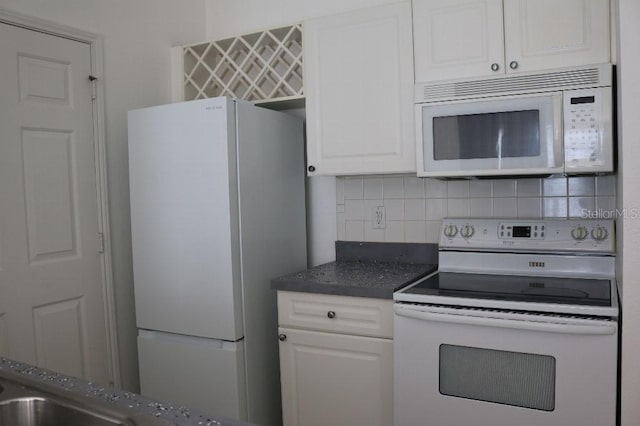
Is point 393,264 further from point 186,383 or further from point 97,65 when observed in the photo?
point 97,65

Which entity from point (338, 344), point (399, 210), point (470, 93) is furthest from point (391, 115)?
point (338, 344)

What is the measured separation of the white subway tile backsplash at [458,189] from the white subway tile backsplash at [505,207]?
0.14 metres

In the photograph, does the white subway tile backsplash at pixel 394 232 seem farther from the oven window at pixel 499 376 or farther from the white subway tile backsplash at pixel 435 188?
the oven window at pixel 499 376

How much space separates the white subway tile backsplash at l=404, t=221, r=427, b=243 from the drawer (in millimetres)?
622

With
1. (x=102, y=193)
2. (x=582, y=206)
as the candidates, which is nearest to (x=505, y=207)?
(x=582, y=206)

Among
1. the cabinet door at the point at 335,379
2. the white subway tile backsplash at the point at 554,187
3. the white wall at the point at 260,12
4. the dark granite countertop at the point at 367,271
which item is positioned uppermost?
the white wall at the point at 260,12

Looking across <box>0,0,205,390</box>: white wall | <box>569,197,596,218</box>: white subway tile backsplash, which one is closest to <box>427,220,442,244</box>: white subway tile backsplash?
<box>569,197,596,218</box>: white subway tile backsplash

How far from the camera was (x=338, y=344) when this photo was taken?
Answer: 7.06 ft

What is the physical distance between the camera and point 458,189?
2.48 metres

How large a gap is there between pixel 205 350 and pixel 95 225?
32.0 inches

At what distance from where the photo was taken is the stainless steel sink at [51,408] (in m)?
0.86

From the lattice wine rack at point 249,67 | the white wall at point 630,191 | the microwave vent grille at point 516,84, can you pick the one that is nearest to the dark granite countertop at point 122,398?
the white wall at point 630,191

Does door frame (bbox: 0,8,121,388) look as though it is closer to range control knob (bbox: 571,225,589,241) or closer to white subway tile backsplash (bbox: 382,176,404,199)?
white subway tile backsplash (bbox: 382,176,404,199)

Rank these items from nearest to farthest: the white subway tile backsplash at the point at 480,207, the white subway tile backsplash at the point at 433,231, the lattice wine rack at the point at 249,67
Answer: the white subway tile backsplash at the point at 480,207 → the white subway tile backsplash at the point at 433,231 → the lattice wine rack at the point at 249,67
